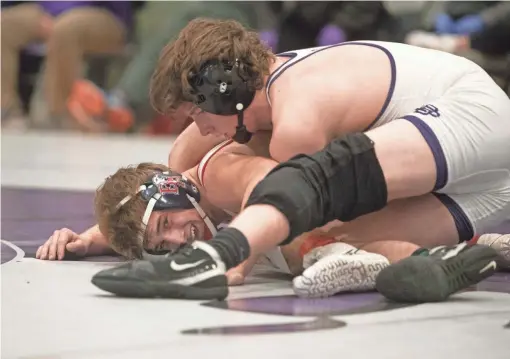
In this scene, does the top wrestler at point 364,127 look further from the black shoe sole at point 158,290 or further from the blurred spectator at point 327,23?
the blurred spectator at point 327,23

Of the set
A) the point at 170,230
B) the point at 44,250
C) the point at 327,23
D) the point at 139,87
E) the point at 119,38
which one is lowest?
the point at 44,250

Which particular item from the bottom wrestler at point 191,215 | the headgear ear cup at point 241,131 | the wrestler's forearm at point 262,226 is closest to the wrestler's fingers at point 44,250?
the bottom wrestler at point 191,215

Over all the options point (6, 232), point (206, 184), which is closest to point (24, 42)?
point (6, 232)

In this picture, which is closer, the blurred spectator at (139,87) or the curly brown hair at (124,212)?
the curly brown hair at (124,212)

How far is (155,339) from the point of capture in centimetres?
166

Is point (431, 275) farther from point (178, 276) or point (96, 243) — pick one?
point (96, 243)

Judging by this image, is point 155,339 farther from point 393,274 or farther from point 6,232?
point 6,232

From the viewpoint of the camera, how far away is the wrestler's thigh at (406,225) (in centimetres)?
231

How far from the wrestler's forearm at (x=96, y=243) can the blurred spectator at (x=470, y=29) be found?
3.59 m

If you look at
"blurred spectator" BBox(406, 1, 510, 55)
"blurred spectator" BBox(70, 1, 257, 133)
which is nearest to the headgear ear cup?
"blurred spectator" BBox(406, 1, 510, 55)

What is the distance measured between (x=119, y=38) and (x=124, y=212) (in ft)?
18.9

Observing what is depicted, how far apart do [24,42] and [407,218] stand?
6423 millimetres

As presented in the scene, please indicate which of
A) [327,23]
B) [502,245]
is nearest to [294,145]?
[502,245]

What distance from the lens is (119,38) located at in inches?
311
